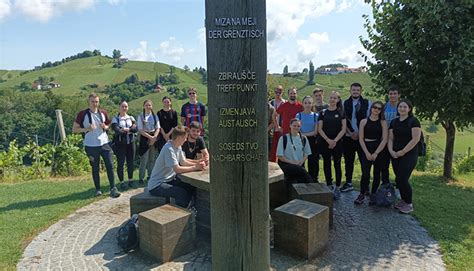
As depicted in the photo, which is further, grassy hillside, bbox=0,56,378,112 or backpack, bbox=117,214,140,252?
grassy hillside, bbox=0,56,378,112

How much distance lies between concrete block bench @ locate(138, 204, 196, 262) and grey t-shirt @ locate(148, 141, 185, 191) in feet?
2.57

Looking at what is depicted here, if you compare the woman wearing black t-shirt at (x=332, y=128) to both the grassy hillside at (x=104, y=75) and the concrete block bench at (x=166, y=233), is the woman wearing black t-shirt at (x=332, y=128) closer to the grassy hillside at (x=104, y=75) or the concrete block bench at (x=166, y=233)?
the concrete block bench at (x=166, y=233)

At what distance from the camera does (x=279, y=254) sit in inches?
187

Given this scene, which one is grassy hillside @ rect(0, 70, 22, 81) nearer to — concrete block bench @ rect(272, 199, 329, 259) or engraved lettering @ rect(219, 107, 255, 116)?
concrete block bench @ rect(272, 199, 329, 259)

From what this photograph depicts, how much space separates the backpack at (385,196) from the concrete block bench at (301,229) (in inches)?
77.5

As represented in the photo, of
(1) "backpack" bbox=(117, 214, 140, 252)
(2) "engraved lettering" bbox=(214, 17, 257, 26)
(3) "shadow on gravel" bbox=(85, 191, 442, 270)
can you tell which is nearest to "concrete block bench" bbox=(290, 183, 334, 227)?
(3) "shadow on gravel" bbox=(85, 191, 442, 270)

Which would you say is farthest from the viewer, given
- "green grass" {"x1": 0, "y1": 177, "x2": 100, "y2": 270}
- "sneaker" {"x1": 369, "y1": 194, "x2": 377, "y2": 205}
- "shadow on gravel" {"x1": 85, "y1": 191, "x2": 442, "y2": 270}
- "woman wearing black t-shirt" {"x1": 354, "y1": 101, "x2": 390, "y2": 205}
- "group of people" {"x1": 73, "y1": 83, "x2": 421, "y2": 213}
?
"sneaker" {"x1": 369, "y1": 194, "x2": 377, "y2": 205}

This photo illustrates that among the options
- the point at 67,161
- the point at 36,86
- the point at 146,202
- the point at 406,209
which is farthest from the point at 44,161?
the point at 36,86

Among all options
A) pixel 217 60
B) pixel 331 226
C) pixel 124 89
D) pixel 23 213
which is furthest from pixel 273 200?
pixel 124 89

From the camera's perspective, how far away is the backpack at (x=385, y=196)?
641cm

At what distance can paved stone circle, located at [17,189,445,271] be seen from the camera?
176 inches

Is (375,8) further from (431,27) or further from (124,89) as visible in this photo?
(124,89)

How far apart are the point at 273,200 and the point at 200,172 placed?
5.50 ft

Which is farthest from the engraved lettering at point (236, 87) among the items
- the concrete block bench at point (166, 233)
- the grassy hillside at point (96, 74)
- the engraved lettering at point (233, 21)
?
the grassy hillside at point (96, 74)
